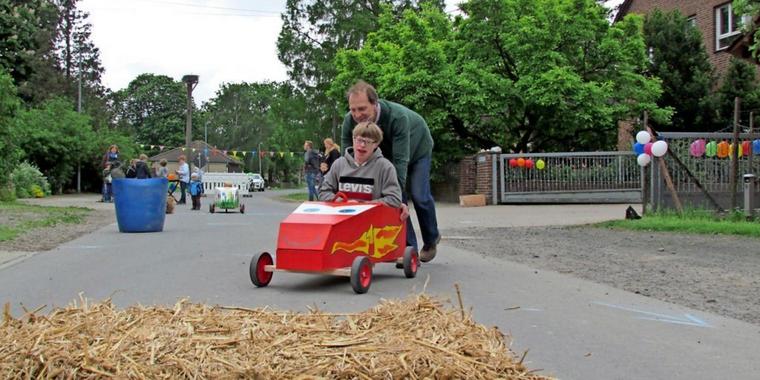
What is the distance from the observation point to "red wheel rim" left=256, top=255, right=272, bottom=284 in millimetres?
6222

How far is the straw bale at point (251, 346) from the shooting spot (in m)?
2.32

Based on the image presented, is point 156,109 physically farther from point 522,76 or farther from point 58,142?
point 522,76

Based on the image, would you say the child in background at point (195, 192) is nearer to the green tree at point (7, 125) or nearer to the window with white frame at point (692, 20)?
the green tree at point (7, 125)

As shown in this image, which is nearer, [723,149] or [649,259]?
[649,259]

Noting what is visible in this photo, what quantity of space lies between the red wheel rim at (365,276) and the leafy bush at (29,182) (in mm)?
29503

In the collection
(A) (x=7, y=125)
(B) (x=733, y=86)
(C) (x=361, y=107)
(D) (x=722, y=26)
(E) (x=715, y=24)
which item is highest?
(E) (x=715, y=24)

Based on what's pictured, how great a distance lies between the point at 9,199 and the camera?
25.2 m

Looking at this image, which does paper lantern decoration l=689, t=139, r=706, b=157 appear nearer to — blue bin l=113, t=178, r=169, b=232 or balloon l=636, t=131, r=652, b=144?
balloon l=636, t=131, r=652, b=144

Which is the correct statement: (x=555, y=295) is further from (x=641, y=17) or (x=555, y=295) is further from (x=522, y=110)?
(x=641, y=17)

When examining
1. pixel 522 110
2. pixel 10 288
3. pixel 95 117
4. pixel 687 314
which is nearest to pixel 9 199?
pixel 522 110

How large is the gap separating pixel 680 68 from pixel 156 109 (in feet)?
314

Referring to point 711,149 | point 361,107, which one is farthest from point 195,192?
point 361,107

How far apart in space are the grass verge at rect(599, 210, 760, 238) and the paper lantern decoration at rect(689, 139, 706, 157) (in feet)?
4.42

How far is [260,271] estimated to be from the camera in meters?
6.26
